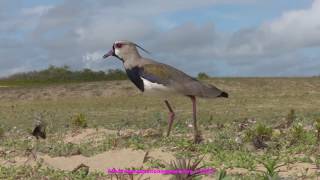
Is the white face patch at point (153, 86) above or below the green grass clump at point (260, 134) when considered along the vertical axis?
above

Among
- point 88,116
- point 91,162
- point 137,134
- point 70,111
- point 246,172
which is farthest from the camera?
point 70,111

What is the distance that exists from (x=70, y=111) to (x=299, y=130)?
10.1 meters

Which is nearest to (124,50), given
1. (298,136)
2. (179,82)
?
(179,82)

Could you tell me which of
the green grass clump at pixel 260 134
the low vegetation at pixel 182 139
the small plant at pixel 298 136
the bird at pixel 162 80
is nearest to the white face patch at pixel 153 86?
the bird at pixel 162 80

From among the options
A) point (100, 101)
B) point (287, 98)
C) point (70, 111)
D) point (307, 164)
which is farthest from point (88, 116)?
point (307, 164)

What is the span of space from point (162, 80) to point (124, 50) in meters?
0.80

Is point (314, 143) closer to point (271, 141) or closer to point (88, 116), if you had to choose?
point (271, 141)

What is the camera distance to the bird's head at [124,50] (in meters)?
9.08

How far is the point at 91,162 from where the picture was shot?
8.07 metres

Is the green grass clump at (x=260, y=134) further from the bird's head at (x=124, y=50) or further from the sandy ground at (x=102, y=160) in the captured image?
the bird's head at (x=124, y=50)

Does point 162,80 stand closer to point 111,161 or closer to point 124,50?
point 124,50

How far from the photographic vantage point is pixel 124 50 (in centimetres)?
910

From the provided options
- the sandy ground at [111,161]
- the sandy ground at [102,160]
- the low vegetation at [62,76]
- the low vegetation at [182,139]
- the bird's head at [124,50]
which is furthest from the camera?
the low vegetation at [62,76]

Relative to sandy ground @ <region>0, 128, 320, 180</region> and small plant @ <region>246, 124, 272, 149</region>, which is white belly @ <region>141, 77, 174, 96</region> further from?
small plant @ <region>246, 124, 272, 149</region>
